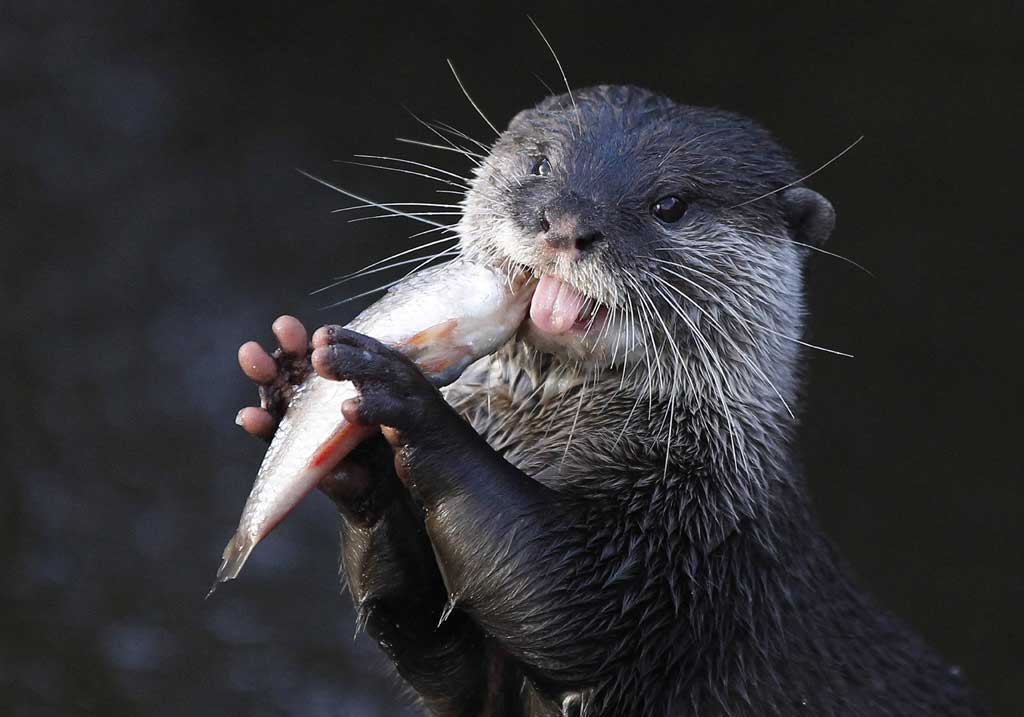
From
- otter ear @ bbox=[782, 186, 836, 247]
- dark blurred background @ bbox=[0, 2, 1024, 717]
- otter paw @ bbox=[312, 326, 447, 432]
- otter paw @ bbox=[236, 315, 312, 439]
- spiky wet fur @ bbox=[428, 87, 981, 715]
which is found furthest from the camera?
dark blurred background @ bbox=[0, 2, 1024, 717]

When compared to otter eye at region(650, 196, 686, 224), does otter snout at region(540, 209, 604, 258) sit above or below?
above

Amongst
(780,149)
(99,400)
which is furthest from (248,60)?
(780,149)

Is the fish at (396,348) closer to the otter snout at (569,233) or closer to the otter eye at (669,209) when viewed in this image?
the otter snout at (569,233)

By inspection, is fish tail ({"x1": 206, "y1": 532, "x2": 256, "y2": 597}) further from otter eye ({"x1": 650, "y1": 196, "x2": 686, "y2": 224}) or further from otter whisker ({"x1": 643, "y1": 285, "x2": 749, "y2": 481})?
otter eye ({"x1": 650, "y1": 196, "x2": 686, "y2": 224})

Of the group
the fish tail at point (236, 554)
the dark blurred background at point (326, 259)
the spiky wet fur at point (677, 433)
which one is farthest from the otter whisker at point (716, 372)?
the dark blurred background at point (326, 259)

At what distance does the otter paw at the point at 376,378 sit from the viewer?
7.09ft

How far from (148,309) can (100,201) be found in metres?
0.37

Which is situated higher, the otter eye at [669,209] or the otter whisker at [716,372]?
the otter eye at [669,209]

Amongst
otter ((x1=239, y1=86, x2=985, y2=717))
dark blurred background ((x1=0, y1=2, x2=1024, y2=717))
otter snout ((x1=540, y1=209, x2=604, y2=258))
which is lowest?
dark blurred background ((x1=0, y1=2, x2=1024, y2=717))

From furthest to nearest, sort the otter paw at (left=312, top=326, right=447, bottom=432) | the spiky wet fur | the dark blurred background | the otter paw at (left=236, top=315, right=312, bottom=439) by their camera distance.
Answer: the dark blurred background → the spiky wet fur → the otter paw at (left=236, top=315, right=312, bottom=439) → the otter paw at (left=312, top=326, right=447, bottom=432)

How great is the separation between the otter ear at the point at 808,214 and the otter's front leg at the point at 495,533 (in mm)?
655

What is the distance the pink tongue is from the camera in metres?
2.39

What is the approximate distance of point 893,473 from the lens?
4.74 metres

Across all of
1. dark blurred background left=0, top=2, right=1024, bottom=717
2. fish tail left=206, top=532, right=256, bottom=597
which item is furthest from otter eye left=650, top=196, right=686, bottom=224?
dark blurred background left=0, top=2, right=1024, bottom=717
